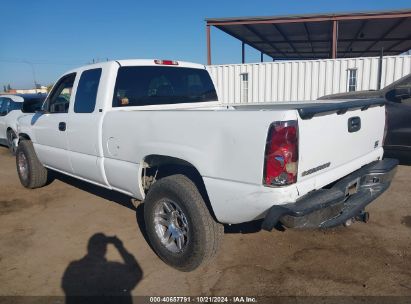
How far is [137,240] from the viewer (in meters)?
3.91

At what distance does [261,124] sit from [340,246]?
1.94m

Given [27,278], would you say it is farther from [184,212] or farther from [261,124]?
[261,124]

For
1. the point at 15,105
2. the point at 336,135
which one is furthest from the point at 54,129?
the point at 15,105

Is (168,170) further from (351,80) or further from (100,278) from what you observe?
(351,80)

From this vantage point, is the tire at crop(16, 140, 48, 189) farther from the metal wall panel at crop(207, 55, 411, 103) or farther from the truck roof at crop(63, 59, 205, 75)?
the metal wall panel at crop(207, 55, 411, 103)

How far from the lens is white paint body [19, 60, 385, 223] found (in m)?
2.48

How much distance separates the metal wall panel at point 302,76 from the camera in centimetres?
1248

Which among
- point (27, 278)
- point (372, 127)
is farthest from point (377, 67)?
point (27, 278)

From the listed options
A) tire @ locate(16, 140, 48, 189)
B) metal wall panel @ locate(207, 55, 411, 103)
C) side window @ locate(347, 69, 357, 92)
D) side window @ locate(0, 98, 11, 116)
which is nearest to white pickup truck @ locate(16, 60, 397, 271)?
tire @ locate(16, 140, 48, 189)

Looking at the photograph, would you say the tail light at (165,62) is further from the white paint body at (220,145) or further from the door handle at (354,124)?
the door handle at (354,124)

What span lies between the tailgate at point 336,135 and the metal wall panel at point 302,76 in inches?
345

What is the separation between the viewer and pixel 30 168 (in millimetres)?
5820

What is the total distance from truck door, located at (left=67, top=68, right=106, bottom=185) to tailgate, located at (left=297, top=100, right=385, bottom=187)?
7.70 ft

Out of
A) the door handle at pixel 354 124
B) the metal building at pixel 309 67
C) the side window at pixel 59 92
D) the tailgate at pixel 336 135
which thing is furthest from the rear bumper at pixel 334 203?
the metal building at pixel 309 67
